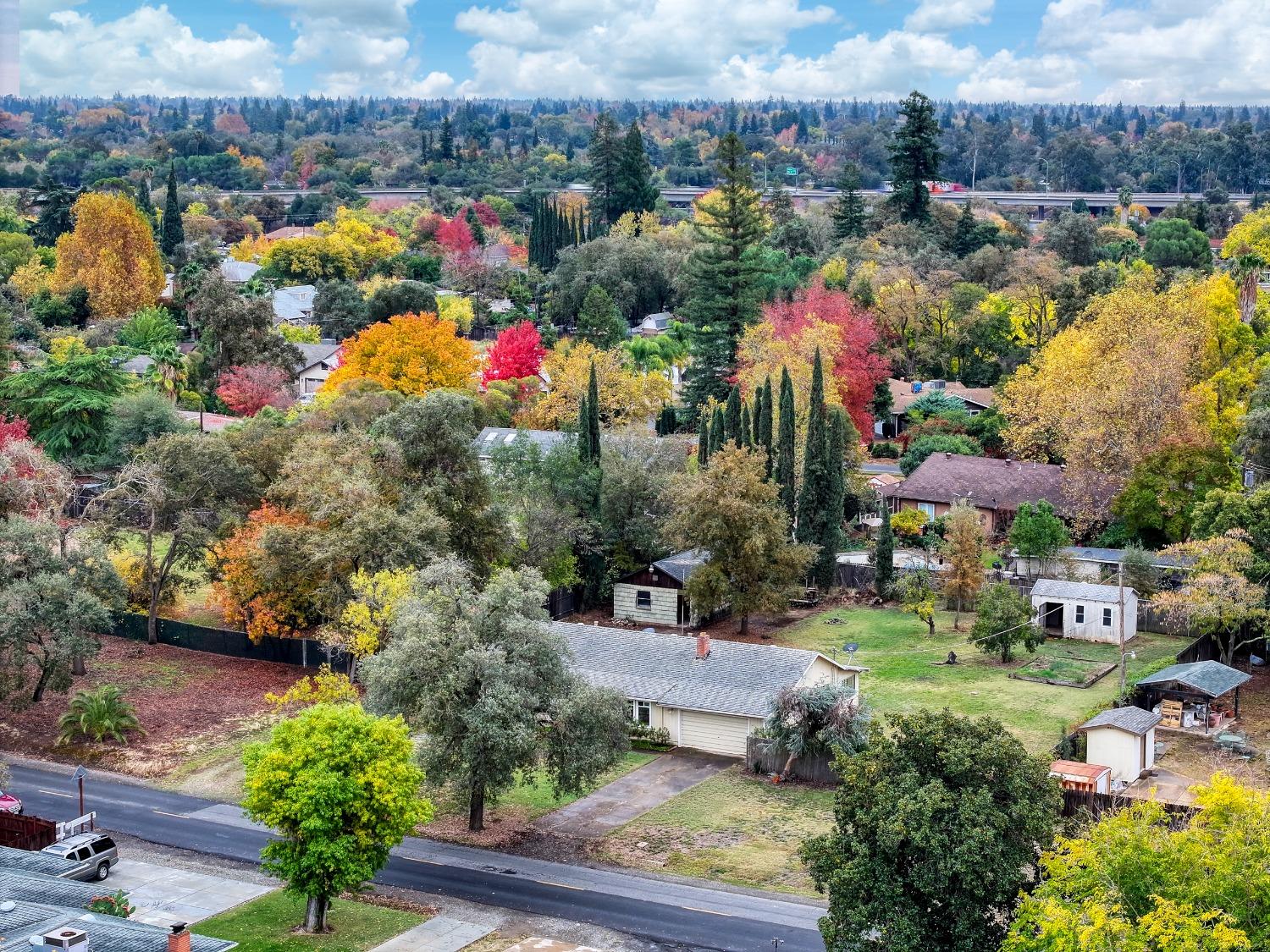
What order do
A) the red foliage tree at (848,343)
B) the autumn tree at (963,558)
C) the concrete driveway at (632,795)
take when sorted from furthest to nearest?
the red foliage tree at (848,343) < the autumn tree at (963,558) < the concrete driveway at (632,795)

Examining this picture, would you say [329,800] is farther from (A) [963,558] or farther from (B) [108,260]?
(B) [108,260]

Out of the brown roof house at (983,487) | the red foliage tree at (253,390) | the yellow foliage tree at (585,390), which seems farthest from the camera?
the red foliage tree at (253,390)

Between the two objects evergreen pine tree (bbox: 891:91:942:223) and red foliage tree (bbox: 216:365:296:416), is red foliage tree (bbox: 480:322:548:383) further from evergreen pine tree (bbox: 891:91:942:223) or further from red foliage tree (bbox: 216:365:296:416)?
evergreen pine tree (bbox: 891:91:942:223)

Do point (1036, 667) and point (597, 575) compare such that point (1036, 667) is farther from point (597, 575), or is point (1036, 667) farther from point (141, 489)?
point (141, 489)

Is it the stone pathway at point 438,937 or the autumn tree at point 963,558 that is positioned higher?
the autumn tree at point 963,558

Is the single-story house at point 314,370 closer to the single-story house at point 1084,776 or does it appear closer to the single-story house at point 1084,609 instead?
the single-story house at point 1084,609

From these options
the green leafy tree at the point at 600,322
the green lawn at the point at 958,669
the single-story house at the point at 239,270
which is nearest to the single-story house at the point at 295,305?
the single-story house at the point at 239,270

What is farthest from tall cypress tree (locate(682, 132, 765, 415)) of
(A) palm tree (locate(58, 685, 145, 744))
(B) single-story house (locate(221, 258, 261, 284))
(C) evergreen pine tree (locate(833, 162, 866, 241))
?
(B) single-story house (locate(221, 258, 261, 284))

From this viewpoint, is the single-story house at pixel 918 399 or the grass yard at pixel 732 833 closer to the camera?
the grass yard at pixel 732 833

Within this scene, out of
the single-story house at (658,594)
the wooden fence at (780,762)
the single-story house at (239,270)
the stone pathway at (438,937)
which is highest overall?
the single-story house at (239,270)
